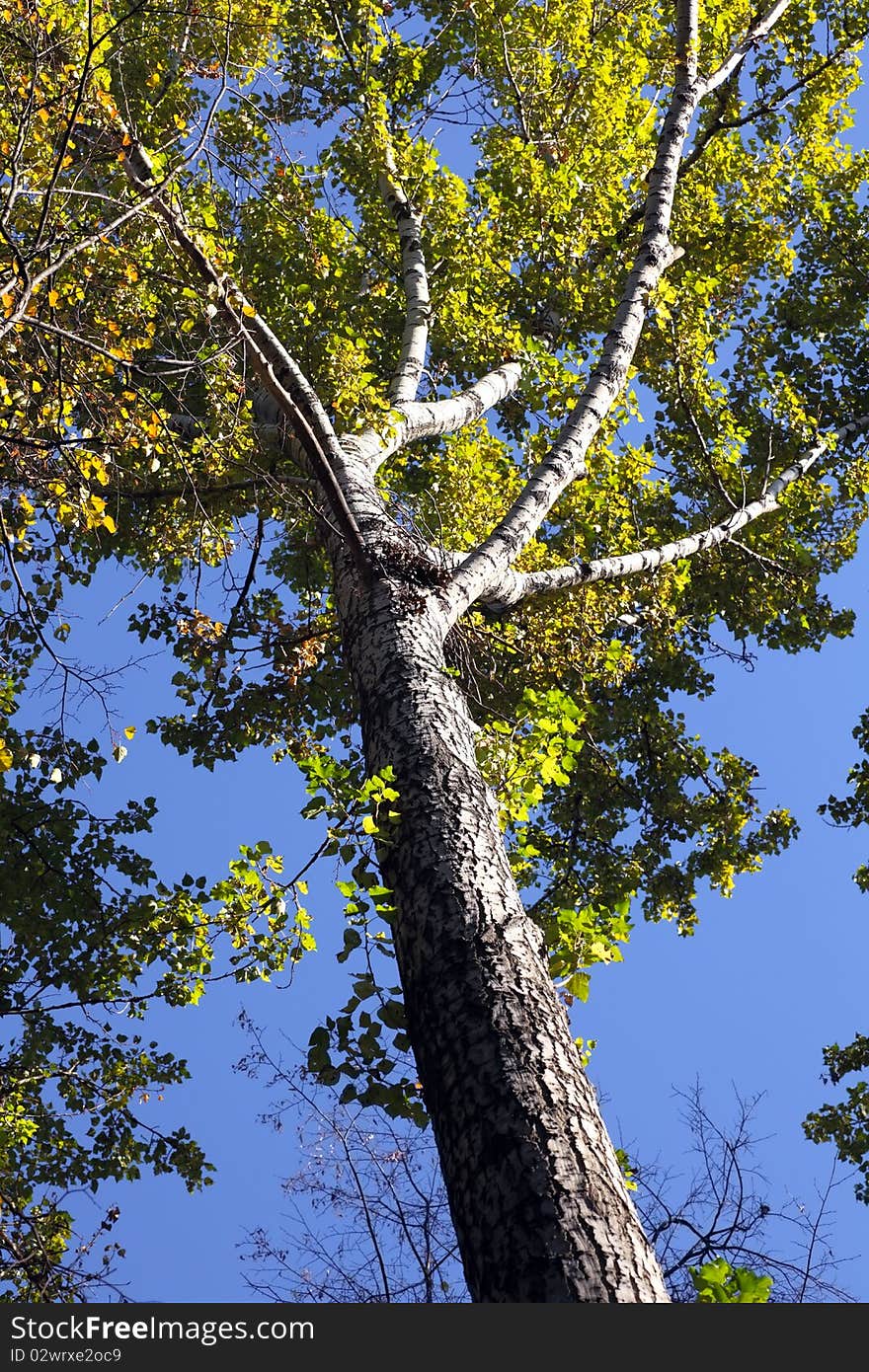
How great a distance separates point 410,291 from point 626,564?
349cm

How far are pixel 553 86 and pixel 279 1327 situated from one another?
11.9m

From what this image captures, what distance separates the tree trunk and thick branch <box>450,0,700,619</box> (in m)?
1.16

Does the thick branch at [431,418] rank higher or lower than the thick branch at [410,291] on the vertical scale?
lower

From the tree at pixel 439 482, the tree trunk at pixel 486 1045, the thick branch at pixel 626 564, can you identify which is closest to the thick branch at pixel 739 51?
the tree at pixel 439 482

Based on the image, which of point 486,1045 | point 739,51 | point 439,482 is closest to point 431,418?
point 439,482

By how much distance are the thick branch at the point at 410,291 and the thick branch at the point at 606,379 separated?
1.74 metres

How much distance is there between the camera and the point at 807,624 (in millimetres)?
11422

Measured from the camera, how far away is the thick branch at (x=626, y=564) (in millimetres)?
5738

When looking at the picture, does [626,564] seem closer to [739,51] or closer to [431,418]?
[431,418]

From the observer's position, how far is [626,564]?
6777 mm

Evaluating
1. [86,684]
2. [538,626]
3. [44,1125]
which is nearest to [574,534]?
[538,626]

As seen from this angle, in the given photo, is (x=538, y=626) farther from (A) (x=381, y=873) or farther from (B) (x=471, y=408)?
(A) (x=381, y=873)

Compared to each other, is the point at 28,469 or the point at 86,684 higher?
the point at 28,469

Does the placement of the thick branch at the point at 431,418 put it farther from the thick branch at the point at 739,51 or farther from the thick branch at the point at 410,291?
the thick branch at the point at 739,51
